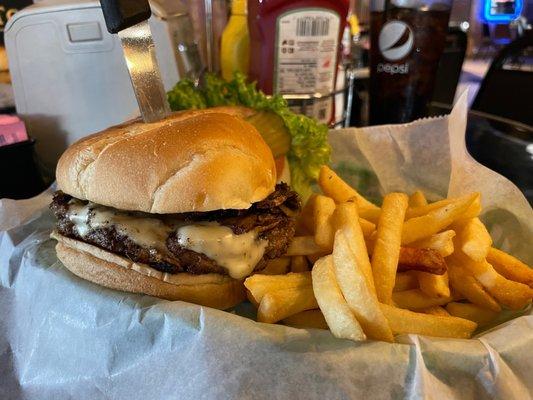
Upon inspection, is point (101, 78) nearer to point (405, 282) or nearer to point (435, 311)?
point (405, 282)

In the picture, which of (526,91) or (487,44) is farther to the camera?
(487,44)

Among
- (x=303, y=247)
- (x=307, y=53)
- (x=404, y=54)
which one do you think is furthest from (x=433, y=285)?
(x=404, y=54)

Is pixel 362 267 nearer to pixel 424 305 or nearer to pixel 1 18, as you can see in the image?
pixel 424 305

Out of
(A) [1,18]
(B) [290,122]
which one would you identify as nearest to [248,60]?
(B) [290,122]

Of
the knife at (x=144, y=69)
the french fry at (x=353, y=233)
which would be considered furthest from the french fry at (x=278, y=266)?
the knife at (x=144, y=69)

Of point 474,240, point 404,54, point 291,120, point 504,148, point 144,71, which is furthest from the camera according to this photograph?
point 404,54

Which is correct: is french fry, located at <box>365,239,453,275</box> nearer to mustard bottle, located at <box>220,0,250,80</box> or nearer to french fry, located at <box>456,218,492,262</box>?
french fry, located at <box>456,218,492,262</box>
